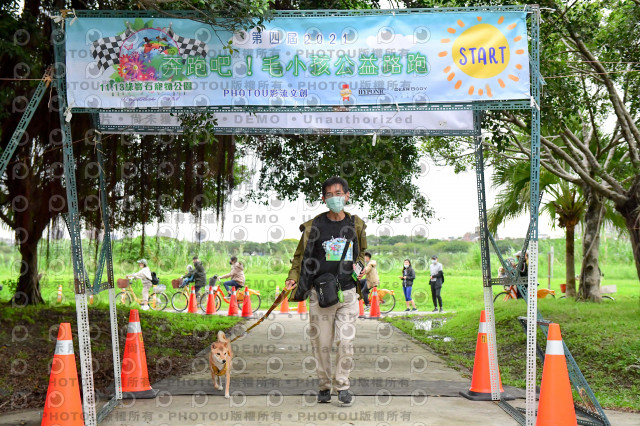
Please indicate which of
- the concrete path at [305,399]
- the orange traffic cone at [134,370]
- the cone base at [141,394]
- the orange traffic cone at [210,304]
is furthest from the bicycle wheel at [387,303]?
the cone base at [141,394]

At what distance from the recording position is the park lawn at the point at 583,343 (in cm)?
809

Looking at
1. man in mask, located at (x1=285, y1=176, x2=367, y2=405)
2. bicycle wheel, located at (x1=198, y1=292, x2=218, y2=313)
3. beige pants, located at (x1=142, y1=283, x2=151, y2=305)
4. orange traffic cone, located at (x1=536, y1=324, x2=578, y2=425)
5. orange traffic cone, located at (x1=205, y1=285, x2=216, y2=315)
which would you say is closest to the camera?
orange traffic cone, located at (x1=536, y1=324, x2=578, y2=425)

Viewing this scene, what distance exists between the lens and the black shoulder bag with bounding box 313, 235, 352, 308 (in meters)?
6.00

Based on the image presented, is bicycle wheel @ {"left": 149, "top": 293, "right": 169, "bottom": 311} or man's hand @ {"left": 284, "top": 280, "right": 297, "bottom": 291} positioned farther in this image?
bicycle wheel @ {"left": 149, "top": 293, "right": 169, "bottom": 311}

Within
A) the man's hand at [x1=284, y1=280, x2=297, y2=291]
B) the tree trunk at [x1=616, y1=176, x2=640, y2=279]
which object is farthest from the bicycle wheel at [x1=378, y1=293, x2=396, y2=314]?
the man's hand at [x1=284, y1=280, x2=297, y2=291]

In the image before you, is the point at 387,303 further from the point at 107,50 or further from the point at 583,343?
the point at 107,50

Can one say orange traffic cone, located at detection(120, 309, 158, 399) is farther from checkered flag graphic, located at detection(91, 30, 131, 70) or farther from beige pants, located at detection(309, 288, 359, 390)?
checkered flag graphic, located at detection(91, 30, 131, 70)

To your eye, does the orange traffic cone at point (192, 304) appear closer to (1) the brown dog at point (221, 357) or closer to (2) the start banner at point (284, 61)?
(1) the brown dog at point (221, 357)

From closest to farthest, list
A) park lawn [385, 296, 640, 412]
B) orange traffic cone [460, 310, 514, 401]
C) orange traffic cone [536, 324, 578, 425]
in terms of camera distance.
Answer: orange traffic cone [536, 324, 578, 425], orange traffic cone [460, 310, 514, 401], park lawn [385, 296, 640, 412]

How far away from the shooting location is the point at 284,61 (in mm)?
5625

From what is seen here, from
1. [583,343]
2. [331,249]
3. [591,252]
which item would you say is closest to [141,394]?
[331,249]

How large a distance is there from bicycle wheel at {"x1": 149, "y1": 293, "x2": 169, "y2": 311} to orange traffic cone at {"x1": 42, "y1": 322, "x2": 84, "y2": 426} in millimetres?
16437

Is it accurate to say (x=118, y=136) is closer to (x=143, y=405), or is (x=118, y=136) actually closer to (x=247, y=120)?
(x=247, y=120)

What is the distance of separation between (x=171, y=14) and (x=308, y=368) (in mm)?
5052
